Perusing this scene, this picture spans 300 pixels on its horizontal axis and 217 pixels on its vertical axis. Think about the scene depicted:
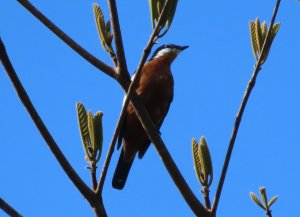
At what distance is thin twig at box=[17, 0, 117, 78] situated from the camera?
2051 mm

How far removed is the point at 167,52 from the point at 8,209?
533 centimetres

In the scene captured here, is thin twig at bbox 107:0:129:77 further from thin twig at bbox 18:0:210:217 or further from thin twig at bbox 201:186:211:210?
thin twig at bbox 201:186:211:210

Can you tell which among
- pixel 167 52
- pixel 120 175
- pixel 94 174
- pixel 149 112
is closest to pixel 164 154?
pixel 94 174

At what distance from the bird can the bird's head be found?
22.0 inches

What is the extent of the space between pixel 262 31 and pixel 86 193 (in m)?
0.93

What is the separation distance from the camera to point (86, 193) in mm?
1757

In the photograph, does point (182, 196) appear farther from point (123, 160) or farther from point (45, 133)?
point (123, 160)

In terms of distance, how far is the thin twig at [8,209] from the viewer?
61.4 inches

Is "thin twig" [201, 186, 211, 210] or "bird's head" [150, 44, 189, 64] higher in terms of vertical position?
"bird's head" [150, 44, 189, 64]

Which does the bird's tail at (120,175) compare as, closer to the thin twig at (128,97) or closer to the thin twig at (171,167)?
the thin twig at (171,167)

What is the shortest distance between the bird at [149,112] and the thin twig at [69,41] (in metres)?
3.36

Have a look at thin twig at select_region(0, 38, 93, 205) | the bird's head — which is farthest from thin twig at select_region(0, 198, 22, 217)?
the bird's head

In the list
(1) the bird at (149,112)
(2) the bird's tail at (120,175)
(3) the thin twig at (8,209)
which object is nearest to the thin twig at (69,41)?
(3) the thin twig at (8,209)

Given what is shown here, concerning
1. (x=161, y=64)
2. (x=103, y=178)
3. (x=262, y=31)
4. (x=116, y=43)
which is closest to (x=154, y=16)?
(x=116, y=43)
